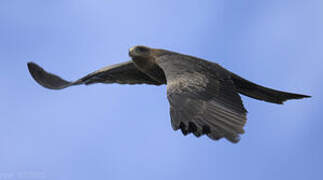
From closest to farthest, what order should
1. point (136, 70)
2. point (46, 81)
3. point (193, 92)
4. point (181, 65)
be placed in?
point (193, 92), point (181, 65), point (136, 70), point (46, 81)

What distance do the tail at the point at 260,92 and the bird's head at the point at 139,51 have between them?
158cm

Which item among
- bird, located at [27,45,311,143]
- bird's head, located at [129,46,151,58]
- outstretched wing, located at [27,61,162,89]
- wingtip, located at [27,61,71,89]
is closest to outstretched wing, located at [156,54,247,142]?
bird, located at [27,45,311,143]

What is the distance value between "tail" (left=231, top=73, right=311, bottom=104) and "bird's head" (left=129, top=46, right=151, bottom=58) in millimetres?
1576

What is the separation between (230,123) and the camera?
9.00 meters

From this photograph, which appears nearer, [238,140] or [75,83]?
[238,140]

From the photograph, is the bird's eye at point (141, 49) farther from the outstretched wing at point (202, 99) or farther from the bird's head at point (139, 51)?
the outstretched wing at point (202, 99)

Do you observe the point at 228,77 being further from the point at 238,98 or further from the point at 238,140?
the point at 238,140

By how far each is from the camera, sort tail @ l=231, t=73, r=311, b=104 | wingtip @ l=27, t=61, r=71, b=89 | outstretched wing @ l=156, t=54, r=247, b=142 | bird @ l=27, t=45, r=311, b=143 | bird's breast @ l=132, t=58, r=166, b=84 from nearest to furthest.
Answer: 1. outstretched wing @ l=156, t=54, r=247, b=142
2. bird @ l=27, t=45, r=311, b=143
3. tail @ l=231, t=73, r=311, b=104
4. bird's breast @ l=132, t=58, r=166, b=84
5. wingtip @ l=27, t=61, r=71, b=89

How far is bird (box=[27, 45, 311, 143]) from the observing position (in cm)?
907

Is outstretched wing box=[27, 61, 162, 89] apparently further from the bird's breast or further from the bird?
the bird's breast

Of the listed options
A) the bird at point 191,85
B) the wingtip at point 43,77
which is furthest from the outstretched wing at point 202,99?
the wingtip at point 43,77

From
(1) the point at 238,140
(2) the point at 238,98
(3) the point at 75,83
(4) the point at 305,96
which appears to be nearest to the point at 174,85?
(2) the point at 238,98

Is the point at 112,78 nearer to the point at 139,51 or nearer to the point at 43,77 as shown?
the point at 139,51

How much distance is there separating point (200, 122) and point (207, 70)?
2217mm
